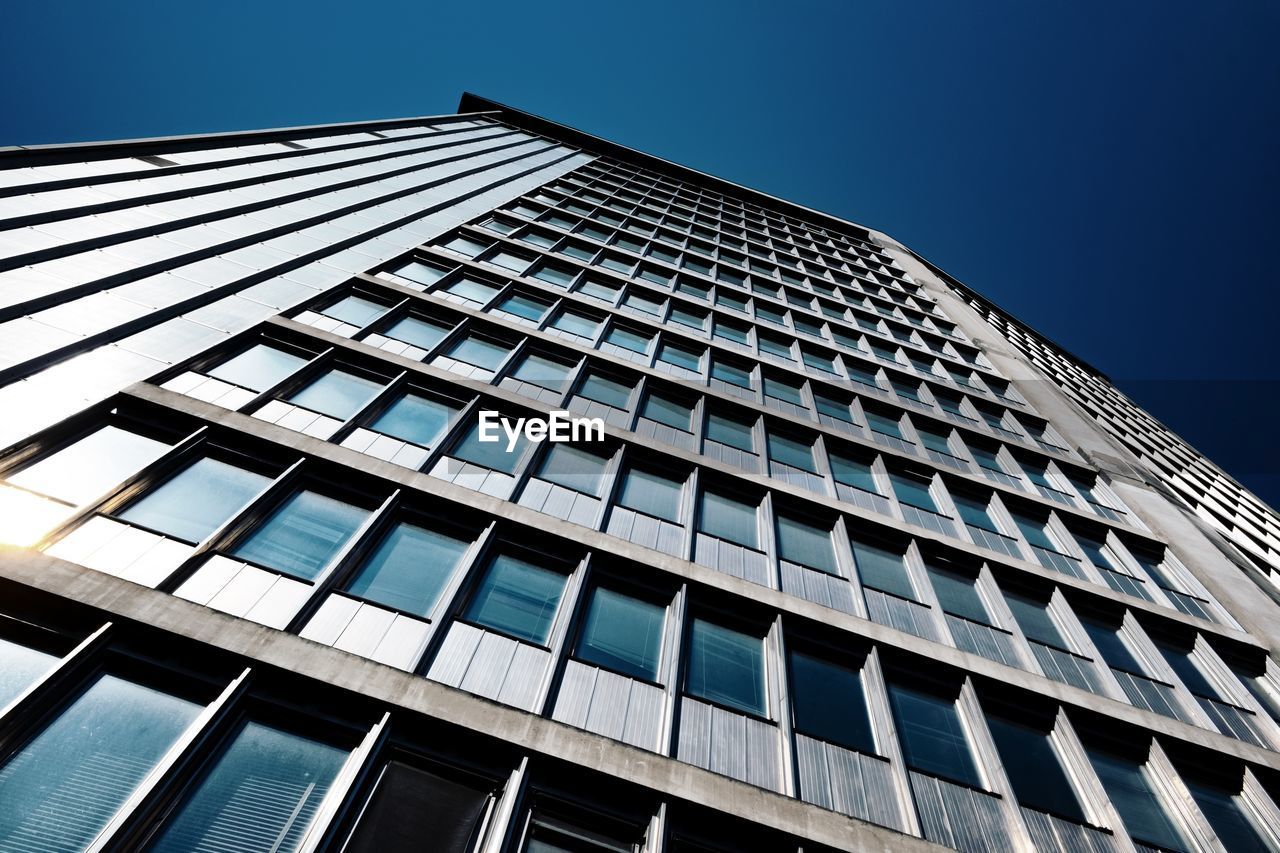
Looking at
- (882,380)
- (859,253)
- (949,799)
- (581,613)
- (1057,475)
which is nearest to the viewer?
(949,799)

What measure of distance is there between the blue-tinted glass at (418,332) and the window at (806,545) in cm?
924

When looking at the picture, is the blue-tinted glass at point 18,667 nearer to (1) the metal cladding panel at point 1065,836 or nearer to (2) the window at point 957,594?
(1) the metal cladding panel at point 1065,836

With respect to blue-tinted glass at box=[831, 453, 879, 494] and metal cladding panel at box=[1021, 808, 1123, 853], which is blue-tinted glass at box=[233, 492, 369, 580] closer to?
metal cladding panel at box=[1021, 808, 1123, 853]

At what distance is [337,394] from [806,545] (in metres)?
10.1

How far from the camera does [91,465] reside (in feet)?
30.6

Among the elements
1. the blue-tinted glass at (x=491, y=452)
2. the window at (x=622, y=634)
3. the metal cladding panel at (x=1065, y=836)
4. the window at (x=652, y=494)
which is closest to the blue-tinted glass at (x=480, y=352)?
the blue-tinted glass at (x=491, y=452)

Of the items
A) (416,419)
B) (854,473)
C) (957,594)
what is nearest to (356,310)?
(416,419)

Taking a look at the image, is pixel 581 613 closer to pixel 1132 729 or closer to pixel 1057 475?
pixel 1132 729

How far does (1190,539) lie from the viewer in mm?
17266

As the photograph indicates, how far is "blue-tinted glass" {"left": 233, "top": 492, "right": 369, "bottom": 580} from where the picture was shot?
9219 mm

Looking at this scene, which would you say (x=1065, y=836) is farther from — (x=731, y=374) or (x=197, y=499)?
(x=731, y=374)

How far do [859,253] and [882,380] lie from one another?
24.5 metres

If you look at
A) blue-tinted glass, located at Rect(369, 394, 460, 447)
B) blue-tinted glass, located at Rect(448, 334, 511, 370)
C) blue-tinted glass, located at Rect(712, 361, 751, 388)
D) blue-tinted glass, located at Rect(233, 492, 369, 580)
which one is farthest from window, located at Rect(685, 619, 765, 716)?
blue-tinted glass, located at Rect(712, 361, 751, 388)

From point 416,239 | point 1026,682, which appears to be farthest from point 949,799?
point 416,239
